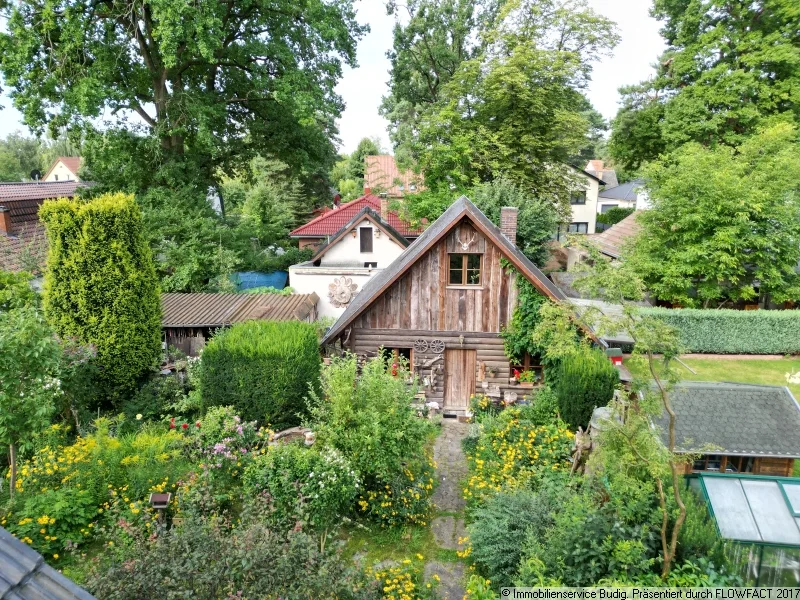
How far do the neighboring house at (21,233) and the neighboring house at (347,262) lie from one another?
9.97m

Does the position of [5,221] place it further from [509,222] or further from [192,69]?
[509,222]

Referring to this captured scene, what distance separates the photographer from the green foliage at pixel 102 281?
11703 mm

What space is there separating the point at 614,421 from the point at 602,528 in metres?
1.57

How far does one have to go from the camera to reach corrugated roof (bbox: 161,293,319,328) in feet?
54.5

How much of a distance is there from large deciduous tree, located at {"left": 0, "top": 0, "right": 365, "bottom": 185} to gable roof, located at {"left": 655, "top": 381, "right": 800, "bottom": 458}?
16.5 metres

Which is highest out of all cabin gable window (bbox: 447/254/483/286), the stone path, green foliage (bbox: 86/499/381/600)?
cabin gable window (bbox: 447/254/483/286)

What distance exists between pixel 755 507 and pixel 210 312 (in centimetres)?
1611

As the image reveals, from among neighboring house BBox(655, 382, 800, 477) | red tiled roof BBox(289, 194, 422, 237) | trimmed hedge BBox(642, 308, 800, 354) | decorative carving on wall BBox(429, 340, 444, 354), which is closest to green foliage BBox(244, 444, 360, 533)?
decorative carving on wall BBox(429, 340, 444, 354)

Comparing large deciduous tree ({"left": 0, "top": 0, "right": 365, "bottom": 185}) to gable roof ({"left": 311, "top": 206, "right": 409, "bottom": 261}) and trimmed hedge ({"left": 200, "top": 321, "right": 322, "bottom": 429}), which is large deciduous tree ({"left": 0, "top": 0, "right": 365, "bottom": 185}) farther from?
trimmed hedge ({"left": 200, "top": 321, "right": 322, "bottom": 429})

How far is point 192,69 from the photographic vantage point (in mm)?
21781

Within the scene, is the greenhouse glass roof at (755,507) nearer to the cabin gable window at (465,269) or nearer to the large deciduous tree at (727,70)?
the cabin gable window at (465,269)

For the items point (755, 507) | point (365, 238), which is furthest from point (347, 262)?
point (755, 507)

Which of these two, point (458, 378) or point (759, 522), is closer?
point (759, 522)

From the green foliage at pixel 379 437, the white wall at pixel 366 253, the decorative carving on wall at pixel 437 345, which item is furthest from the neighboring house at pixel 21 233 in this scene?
the decorative carving on wall at pixel 437 345
